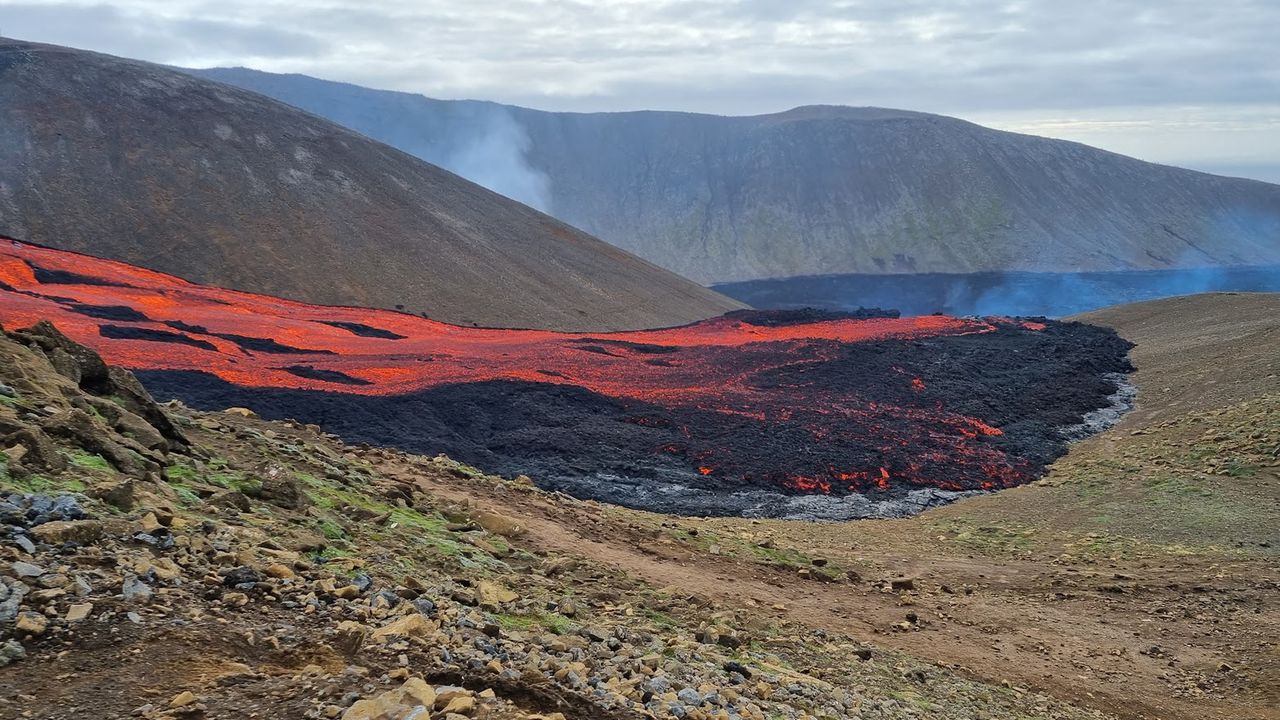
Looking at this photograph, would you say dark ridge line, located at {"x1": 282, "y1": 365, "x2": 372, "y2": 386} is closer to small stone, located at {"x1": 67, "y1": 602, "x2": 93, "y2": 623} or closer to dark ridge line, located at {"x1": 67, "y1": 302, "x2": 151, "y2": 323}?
dark ridge line, located at {"x1": 67, "y1": 302, "x2": 151, "y2": 323}

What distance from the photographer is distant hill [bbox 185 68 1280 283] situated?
108438 mm

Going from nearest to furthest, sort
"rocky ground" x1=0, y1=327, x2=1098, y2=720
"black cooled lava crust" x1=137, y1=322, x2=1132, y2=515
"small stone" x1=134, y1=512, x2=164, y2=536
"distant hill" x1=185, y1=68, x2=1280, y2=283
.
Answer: "rocky ground" x1=0, y1=327, x2=1098, y2=720
"small stone" x1=134, y1=512, x2=164, y2=536
"black cooled lava crust" x1=137, y1=322, x2=1132, y2=515
"distant hill" x1=185, y1=68, x2=1280, y2=283

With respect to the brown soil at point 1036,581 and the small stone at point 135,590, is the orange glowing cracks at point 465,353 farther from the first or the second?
the small stone at point 135,590

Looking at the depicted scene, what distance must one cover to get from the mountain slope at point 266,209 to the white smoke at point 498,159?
5194cm

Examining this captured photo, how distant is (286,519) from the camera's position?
8.55m

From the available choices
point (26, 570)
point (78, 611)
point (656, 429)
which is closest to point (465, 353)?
point (656, 429)

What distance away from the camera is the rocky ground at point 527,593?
546cm

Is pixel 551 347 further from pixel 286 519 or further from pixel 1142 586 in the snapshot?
pixel 286 519

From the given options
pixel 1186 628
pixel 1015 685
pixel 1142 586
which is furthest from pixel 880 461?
pixel 1015 685

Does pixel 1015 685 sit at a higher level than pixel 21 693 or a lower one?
lower

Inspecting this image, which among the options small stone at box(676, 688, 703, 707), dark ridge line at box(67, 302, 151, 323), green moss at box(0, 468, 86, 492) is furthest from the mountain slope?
small stone at box(676, 688, 703, 707)

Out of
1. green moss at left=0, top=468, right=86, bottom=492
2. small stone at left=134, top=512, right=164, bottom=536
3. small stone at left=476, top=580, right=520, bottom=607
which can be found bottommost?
small stone at left=476, top=580, right=520, bottom=607

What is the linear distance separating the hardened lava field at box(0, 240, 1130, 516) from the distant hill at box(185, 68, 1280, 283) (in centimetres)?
6742

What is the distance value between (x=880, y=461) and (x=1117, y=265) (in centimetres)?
9233
